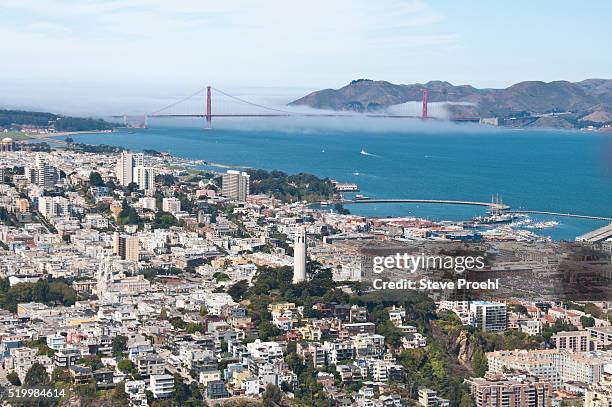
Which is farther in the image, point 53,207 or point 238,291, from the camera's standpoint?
point 53,207

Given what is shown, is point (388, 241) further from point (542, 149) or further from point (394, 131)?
point (394, 131)

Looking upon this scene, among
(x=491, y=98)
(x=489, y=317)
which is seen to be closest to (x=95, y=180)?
(x=489, y=317)

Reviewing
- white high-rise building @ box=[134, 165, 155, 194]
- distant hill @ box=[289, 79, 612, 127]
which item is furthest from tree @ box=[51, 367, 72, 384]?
distant hill @ box=[289, 79, 612, 127]

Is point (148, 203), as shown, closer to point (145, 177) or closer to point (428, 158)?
point (145, 177)

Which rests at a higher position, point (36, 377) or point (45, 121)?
point (45, 121)

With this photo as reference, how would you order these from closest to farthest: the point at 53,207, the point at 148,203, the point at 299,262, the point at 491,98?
the point at 299,262 → the point at 53,207 → the point at 148,203 → the point at 491,98

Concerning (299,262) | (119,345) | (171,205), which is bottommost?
(119,345)

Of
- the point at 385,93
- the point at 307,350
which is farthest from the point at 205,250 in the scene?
the point at 385,93

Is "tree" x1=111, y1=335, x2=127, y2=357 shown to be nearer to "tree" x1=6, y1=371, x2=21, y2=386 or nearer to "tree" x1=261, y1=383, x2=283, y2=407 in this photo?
"tree" x1=6, y1=371, x2=21, y2=386
